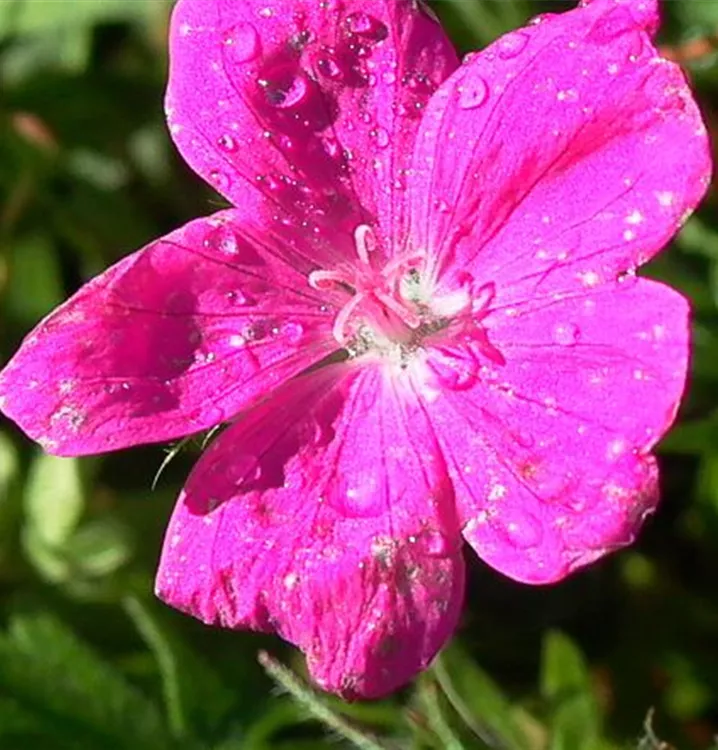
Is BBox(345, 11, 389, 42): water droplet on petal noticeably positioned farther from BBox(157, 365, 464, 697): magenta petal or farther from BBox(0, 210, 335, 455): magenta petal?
BBox(157, 365, 464, 697): magenta petal

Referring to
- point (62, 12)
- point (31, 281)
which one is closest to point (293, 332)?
point (31, 281)

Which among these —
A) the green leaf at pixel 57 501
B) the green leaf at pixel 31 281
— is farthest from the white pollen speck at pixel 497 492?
the green leaf at pixel 31 281

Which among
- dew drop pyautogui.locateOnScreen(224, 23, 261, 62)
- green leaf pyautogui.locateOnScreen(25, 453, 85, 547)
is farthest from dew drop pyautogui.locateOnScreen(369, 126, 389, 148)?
green leaf pyautogui.locateOnScreen(25, 453, 85, 547)

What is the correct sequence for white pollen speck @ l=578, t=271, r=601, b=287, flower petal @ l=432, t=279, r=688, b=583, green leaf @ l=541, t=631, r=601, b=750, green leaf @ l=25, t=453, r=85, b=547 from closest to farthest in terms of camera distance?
flower petal @ l=432, t=279, r=688, b=583
white pollen speck @ l=578, t=271, r=601, b=287
green leaf @ l=541, t=631, r=601, b=750
green leaf @ l=25, t=453, r=85, b=547

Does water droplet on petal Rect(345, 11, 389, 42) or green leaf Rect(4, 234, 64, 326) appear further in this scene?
green leaf Rect(4, 234, 64, 326)

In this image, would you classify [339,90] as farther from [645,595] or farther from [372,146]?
[645,595]
